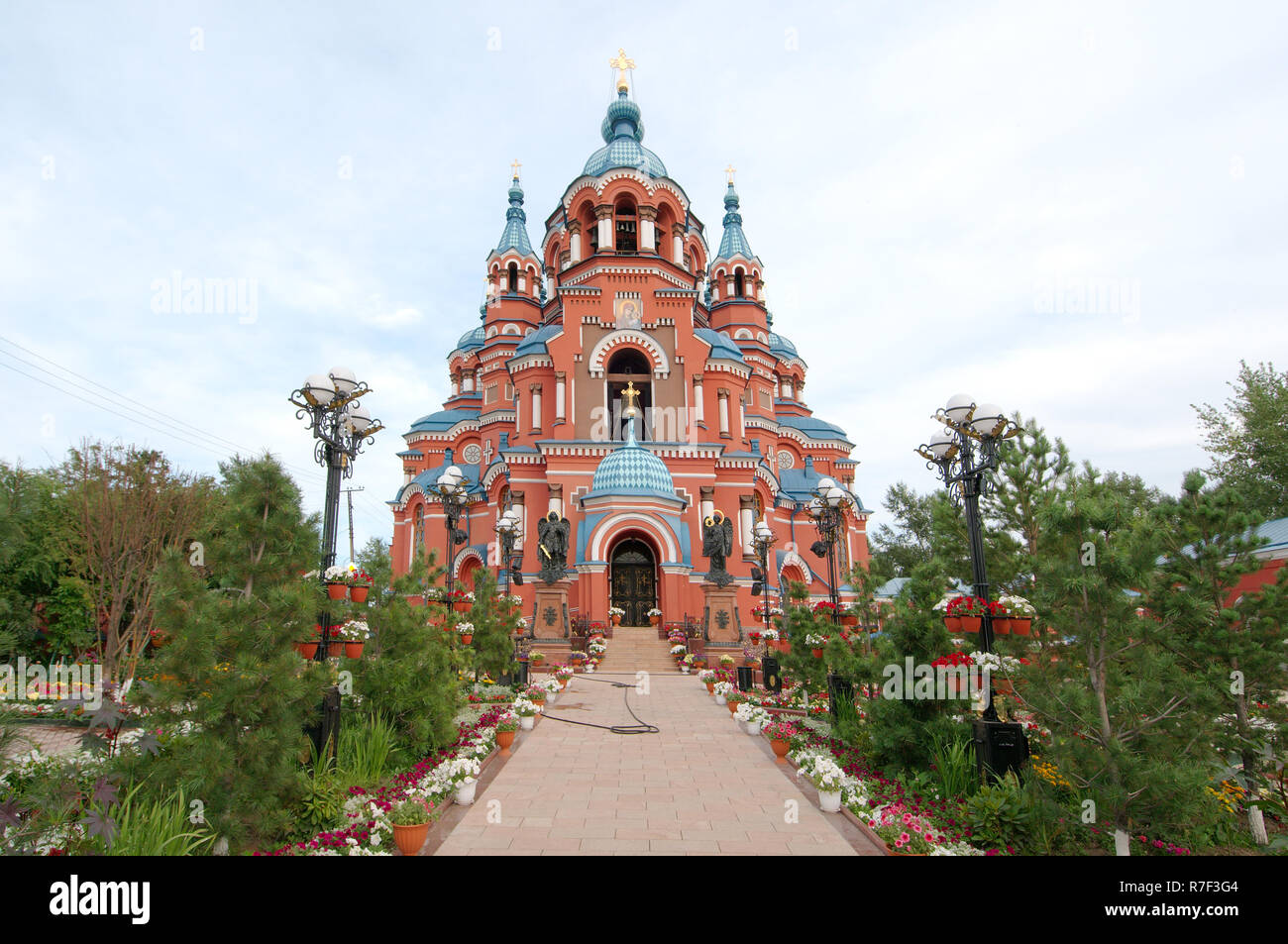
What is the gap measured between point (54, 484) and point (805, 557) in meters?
Result: 27.2

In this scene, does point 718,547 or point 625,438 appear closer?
point 718,547

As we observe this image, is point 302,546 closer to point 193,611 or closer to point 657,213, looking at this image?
point 193,611

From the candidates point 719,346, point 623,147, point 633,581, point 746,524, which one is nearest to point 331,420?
point 633,581

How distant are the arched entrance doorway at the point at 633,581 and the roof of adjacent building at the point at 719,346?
920 centimetres

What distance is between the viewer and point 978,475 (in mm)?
7879

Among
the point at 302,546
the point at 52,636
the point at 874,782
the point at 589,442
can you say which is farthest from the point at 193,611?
the point at 589,442

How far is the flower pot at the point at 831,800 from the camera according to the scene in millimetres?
6969

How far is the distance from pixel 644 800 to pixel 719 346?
2453 centimetres

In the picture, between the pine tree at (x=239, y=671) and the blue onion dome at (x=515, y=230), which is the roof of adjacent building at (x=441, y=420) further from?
the pine tree at (x=239, y=671)

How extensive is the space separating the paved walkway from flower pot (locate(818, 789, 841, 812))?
0.38 ft

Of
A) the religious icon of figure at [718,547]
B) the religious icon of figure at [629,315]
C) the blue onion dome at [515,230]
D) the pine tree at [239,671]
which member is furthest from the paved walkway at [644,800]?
the blue onion dome at [515,230]

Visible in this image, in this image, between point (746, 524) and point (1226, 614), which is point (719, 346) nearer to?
point (746, 524)

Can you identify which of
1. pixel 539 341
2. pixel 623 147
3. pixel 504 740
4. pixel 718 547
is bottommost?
pixel 504 740

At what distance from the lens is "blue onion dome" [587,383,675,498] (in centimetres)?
2359
